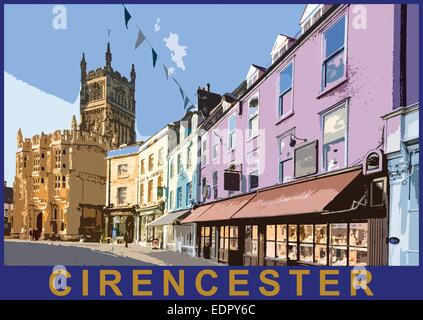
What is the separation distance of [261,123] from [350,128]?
380cm

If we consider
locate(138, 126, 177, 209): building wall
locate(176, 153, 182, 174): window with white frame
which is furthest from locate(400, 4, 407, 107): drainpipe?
locate(138, 126, 177, 209): building wall

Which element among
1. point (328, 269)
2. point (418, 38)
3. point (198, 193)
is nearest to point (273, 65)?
point (418, 38)

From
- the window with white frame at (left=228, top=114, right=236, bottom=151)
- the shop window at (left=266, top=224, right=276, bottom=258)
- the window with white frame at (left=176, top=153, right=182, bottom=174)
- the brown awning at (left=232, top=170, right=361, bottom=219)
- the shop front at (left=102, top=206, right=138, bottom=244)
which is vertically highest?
the window with white frame at (left=228, top=114, right=236, bottom=151)

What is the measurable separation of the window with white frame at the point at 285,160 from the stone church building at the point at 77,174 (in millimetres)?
5277

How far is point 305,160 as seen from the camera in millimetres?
8391

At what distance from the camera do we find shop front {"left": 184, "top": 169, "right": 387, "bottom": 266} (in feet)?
20.6

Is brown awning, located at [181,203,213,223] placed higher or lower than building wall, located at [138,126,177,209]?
lower

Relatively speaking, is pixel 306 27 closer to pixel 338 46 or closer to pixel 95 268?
pixel 338 46

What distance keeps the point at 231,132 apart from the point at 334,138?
5.46 meters

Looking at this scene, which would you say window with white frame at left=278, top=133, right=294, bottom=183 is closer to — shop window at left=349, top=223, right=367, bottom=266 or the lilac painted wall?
the lilac painted wall

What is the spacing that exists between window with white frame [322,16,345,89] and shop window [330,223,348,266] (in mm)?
3379

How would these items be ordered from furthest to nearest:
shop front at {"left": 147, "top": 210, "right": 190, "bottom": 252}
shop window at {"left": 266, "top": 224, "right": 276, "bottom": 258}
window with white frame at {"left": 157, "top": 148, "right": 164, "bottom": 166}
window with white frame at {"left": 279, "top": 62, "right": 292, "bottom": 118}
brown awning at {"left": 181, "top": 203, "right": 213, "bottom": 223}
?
1. window with white frame at {"left": 157, "top": 148, "right": 164, "bottom": 166}
2. shop front at {"left": 147, "top": 210, "right": 190, "bottom": 252}
3. brown awning at {"left": 181, "top": 203, "right": 213, "bottom": 223}
4. shop window at {"left": 266, "top": 224, "right": 276, "bottom": 258}
5. window with white frame at {"left": 279, "top": 62, "right": 292, "bottom": 118}

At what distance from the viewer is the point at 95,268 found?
6.30 metres

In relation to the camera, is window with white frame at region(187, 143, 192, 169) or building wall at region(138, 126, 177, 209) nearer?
A: window with white frame at region(187, 143, 192, 169)
